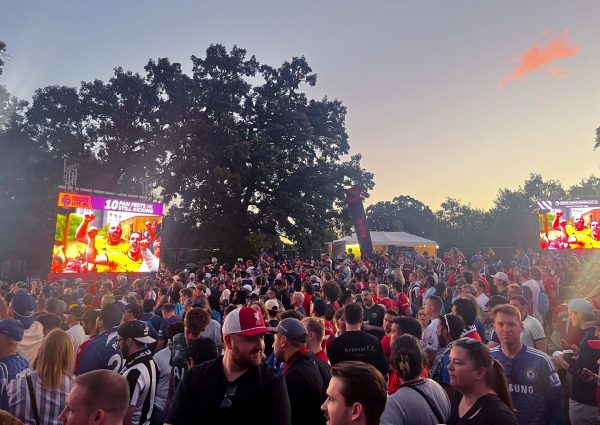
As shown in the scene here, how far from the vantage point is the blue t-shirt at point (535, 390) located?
3598 mm

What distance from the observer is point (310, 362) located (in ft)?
12.4

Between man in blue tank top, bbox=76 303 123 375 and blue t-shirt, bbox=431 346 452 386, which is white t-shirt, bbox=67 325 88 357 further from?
blue t-shirt, bbox=431 346 452 386

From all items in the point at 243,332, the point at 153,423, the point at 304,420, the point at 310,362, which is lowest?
the point at 153,423

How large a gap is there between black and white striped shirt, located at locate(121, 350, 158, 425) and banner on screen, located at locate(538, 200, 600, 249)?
106 ft

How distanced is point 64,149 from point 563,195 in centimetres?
6921

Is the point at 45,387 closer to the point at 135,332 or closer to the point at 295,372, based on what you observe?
the point at 135,332

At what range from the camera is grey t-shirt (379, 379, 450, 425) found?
2.95 m

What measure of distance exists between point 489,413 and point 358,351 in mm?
2290

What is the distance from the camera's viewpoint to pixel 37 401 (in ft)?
10.9

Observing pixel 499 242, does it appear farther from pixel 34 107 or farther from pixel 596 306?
pixel 34 107

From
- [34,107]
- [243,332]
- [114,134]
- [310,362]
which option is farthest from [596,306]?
[34,107]

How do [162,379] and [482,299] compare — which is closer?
[162,379]

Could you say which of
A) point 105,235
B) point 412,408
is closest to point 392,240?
point 105,235

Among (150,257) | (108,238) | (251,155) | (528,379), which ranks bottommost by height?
(528,379)
